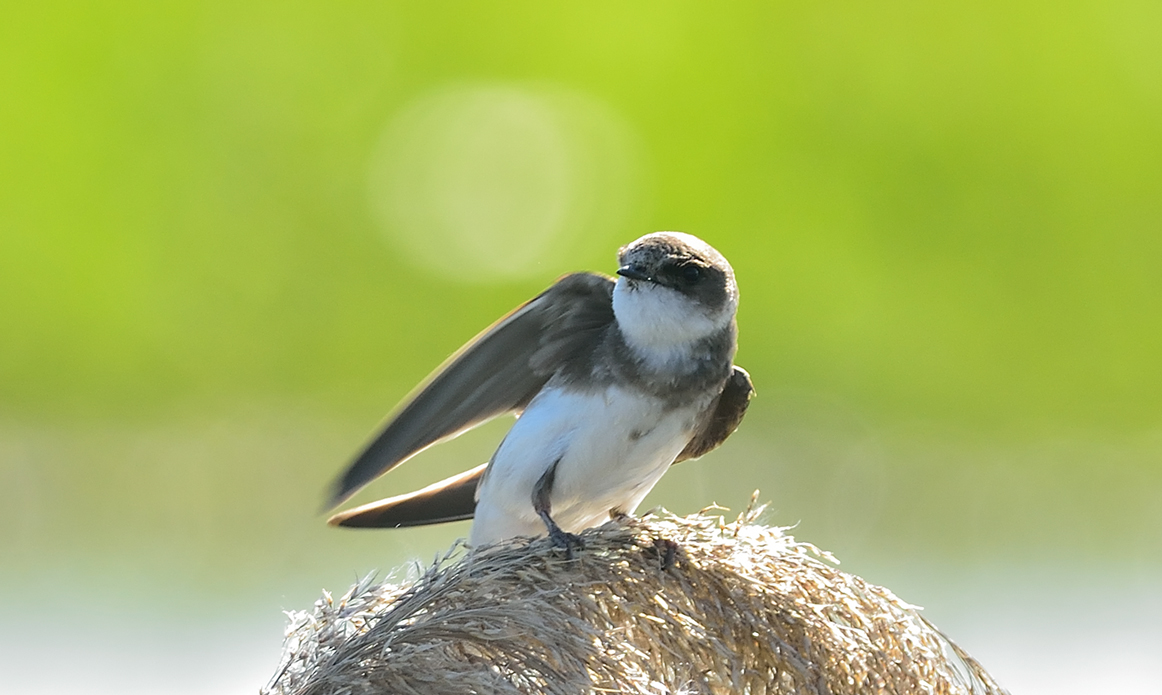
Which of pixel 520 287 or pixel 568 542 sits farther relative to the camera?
pixel 520 287

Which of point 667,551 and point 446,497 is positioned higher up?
point 446,497

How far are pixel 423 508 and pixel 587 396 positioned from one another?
18.0 inches

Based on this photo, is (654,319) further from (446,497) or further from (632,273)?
(446,497)

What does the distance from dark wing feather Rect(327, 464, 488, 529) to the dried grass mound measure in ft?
2.04

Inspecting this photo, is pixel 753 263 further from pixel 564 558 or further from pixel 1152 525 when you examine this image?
pixel 564 558

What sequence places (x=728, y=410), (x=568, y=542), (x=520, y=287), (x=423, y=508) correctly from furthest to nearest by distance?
(x=520, y=287) < (x=423, y=508) < (x=728, y=410) < (x=568, y=542)

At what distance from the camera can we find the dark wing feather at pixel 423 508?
7.78 ft

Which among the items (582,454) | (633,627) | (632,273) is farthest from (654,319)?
(633,627)

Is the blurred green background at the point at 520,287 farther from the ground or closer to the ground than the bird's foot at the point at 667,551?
farther from the ground

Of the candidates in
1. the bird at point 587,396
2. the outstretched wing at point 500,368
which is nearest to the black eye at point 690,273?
the bird at point 587,396

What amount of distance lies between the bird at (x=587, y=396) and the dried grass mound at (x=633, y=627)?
34 centimetres

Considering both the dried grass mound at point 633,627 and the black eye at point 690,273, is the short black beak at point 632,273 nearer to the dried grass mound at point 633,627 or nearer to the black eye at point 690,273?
the black eye at point 690,273

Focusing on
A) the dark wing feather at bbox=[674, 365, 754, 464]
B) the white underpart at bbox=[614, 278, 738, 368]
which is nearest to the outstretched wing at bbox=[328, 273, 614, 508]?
the white underpart at bbox=[614, 278, 738, 368]

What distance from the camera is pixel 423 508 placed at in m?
2.47
